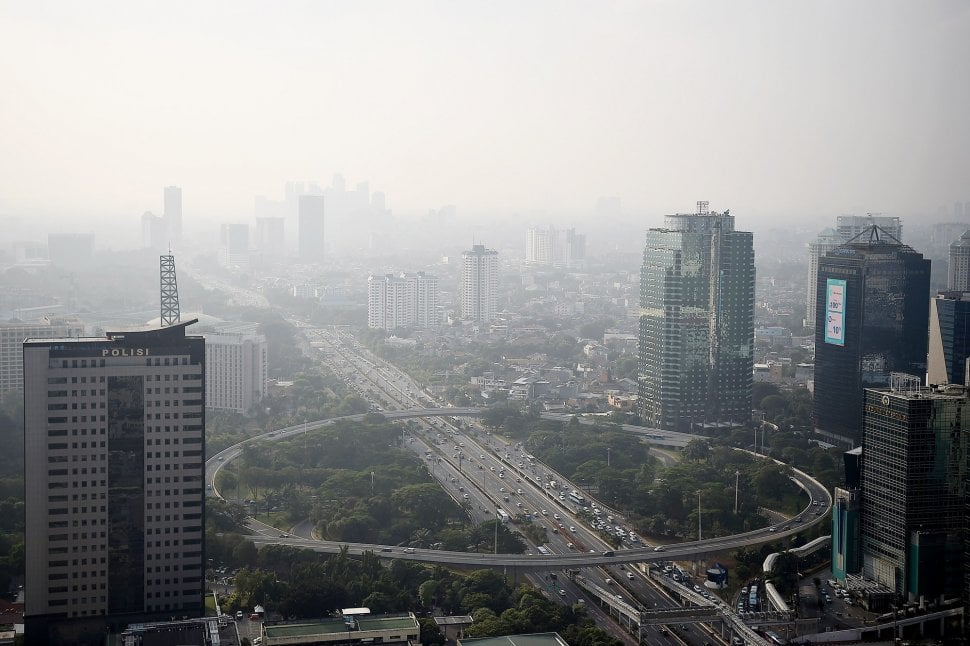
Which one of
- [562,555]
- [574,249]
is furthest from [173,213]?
[562,555]

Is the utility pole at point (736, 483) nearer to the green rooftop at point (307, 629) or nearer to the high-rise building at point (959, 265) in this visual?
the high-rise building at point (959, 265)

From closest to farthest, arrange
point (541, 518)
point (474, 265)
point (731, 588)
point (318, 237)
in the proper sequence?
1. point (731, 588)
2. point (541, 518)
3. point (474, 265)
4. point (318, 237)

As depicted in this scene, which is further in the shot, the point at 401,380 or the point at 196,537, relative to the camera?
the point at 401,380

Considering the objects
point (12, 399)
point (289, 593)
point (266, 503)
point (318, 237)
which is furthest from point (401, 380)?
point (318, 237)

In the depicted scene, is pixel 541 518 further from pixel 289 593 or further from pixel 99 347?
pixel 99 347

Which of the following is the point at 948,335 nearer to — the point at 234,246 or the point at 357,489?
the point at 357,489

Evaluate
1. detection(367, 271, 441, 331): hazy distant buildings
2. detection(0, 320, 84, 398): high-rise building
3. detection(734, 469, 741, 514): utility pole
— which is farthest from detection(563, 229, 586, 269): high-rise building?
detection(734, 469, 741, 514): utility pole
